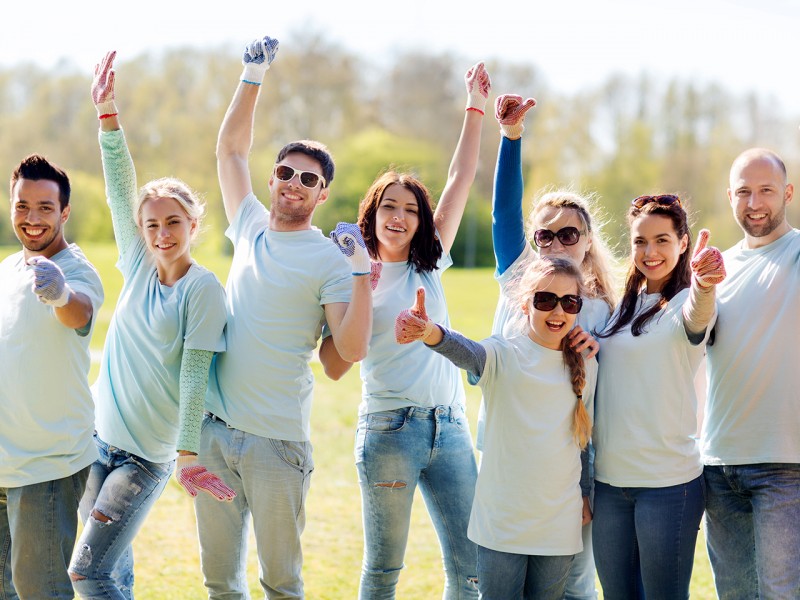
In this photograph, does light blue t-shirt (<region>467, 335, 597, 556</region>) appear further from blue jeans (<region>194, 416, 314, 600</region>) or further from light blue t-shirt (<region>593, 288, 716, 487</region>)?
blue jeans (<region>194, 416, 314, 600</region>)

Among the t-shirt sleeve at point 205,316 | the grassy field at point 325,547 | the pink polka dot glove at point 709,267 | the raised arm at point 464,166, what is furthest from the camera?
the grassy field at point 325,547

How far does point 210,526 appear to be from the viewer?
360 centimetres

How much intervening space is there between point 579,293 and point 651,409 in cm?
52

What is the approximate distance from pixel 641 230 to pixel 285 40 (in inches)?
1678

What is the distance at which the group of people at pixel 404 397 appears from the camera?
346cm

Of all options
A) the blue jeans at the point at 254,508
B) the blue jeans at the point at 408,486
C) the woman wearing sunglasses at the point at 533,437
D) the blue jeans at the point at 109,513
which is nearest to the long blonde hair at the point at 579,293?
the woman wearing sunglasses at the point at 533,437

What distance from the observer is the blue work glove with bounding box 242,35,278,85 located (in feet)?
13.4

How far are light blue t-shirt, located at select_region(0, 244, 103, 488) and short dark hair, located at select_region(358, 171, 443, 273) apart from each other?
1.21 meters

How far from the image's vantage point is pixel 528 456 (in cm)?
345

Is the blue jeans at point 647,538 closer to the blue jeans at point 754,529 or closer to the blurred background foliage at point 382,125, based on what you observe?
the blue jeans at point 754,529

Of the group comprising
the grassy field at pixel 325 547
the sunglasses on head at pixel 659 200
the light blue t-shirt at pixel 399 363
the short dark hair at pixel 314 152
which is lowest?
the grassy field at pixel 325 547

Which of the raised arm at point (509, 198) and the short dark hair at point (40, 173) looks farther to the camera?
the raised arm at point (509, 198)

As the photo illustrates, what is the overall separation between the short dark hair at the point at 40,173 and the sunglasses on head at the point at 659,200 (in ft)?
7.78

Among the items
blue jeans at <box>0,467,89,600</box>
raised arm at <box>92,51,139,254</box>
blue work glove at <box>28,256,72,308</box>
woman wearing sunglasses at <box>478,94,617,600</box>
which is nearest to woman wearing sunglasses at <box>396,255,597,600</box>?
woman wearing sunglasses at <box>478,94,617,600</box>
